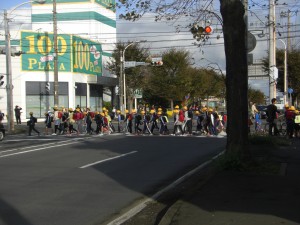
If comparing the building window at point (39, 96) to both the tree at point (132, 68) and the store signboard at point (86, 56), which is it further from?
the tree at point (132, 68)

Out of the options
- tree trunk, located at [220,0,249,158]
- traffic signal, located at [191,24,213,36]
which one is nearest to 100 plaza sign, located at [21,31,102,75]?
traffic signal, located at [191,24,213,36]

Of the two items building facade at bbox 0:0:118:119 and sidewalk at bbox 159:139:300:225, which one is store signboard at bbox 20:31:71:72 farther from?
sidewalk at bbox 159:139:300:225

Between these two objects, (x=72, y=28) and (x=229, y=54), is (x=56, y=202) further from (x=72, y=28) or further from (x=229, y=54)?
(x=72, y=28)

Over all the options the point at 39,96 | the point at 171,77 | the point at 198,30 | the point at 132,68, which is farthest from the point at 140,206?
the point at 171,77

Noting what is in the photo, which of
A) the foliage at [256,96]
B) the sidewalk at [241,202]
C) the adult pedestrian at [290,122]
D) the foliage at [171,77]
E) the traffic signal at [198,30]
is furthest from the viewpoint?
the foliage at [256,96]

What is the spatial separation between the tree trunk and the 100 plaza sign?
32.5 m

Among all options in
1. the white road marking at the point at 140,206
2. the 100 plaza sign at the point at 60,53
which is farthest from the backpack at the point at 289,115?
the 100 plaza sign at the point at 60,53

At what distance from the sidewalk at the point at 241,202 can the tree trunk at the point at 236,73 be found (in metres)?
1.06

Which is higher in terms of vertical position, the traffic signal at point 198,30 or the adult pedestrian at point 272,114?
the traffic signal at point 198,30

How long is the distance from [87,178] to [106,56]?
48352 millimetres

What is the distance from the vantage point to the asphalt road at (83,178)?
7234 mm

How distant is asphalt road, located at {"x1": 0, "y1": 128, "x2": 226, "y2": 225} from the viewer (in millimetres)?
7234

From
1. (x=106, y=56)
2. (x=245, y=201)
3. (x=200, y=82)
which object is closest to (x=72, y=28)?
(x=106, y=56)

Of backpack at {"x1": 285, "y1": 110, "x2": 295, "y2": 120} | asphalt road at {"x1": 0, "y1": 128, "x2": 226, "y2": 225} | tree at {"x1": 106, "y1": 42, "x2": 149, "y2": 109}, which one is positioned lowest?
asphalt road at {"x1": 0, "y1": 128, "x2": 226, "y2": 225}
